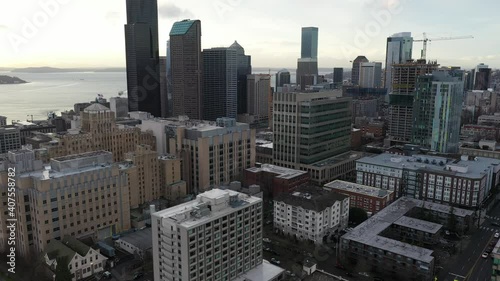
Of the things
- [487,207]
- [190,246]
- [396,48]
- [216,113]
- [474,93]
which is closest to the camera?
[190,246]

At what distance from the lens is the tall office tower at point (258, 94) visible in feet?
478

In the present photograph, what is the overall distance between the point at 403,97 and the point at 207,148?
58332mm

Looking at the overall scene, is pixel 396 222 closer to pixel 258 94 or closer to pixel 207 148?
pixel 207 148

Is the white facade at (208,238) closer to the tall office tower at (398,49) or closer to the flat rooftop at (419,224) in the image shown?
the flat rooftop at (419,224)

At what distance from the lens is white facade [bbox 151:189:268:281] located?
2772cm

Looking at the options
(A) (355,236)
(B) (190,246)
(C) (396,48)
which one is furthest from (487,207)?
(C) (396,48)

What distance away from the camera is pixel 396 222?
137 feet

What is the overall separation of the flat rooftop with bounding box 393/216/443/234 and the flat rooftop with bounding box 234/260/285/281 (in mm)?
16482

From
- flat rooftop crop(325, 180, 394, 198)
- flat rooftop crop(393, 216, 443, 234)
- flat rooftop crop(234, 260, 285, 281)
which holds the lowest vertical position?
flat rooftop crop(234, 260, 285, 281)

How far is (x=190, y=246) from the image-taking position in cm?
2738

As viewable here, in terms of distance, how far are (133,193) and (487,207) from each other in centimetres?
4572

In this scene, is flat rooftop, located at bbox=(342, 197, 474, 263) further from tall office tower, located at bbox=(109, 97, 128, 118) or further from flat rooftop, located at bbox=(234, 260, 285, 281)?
tall office tower, located at bbox=(109, 97, 128, 118)

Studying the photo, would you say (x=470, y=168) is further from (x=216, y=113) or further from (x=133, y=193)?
(x=216, y=113)

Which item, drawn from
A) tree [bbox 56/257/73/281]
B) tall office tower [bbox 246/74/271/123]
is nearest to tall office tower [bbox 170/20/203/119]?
tall office tower [bbox 246/74/271/123]
